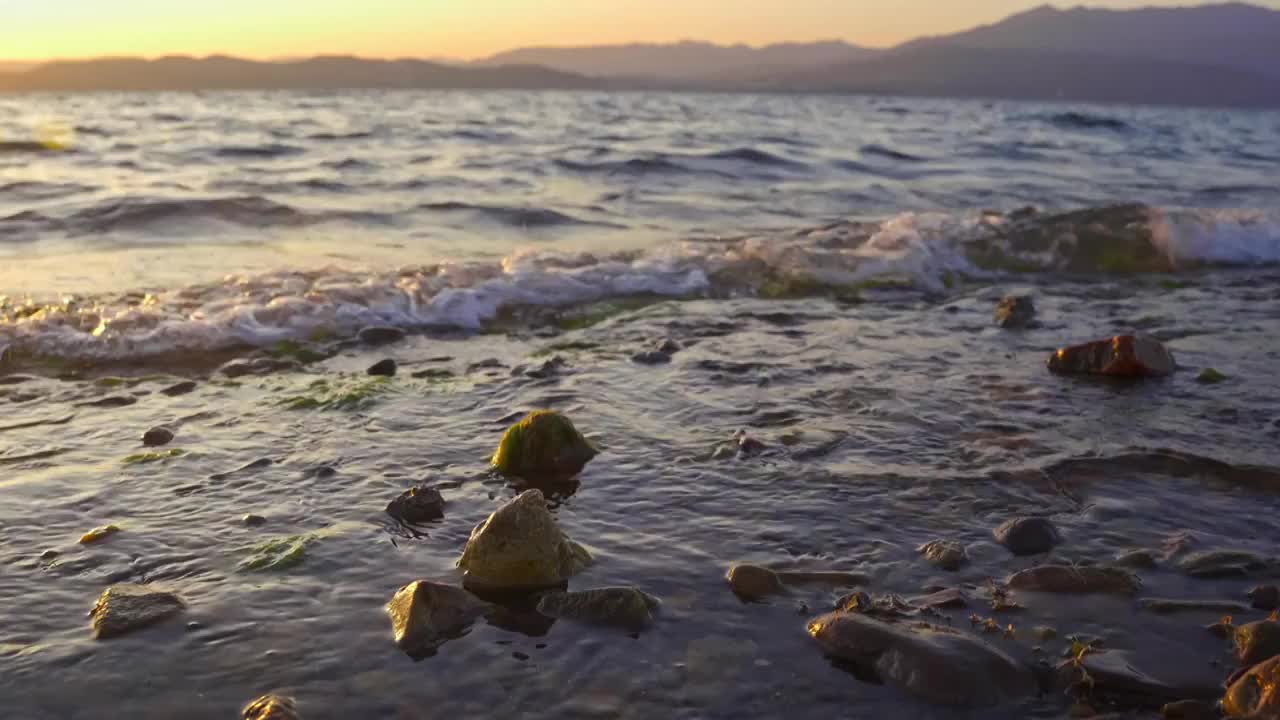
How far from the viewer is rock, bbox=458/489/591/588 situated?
11.0 ft

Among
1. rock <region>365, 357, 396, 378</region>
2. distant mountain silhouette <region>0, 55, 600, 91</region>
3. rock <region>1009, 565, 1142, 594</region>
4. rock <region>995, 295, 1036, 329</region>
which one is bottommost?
rock <region>1009, 565, 1142, 594</region>

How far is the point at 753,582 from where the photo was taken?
3330mm

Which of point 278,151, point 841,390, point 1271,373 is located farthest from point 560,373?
point 278,151

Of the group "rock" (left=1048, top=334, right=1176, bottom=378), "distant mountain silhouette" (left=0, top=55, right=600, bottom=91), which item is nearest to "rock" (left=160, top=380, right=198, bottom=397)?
"rock" (left=1048, top=334, right=1176, bottom=378)

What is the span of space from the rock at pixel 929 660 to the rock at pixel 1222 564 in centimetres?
103

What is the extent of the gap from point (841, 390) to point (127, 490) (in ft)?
11.5

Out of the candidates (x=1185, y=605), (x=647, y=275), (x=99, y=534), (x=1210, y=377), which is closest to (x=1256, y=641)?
(x=1185, y=605)

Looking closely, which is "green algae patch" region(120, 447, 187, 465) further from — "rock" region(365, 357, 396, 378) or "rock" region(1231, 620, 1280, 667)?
"rock" region(1231, 620, 1280, 667)

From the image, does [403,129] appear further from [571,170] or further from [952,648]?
[952,648]

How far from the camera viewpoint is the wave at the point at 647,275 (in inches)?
266

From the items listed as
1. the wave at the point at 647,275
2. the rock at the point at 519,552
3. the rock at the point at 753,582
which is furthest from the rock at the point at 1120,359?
the rock at the point at 519,552

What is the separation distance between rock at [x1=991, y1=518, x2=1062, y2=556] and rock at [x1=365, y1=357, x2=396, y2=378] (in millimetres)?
3562

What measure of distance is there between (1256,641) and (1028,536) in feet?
2.80

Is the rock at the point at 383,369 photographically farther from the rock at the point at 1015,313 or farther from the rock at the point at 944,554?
the rock at the point at 1015,313
